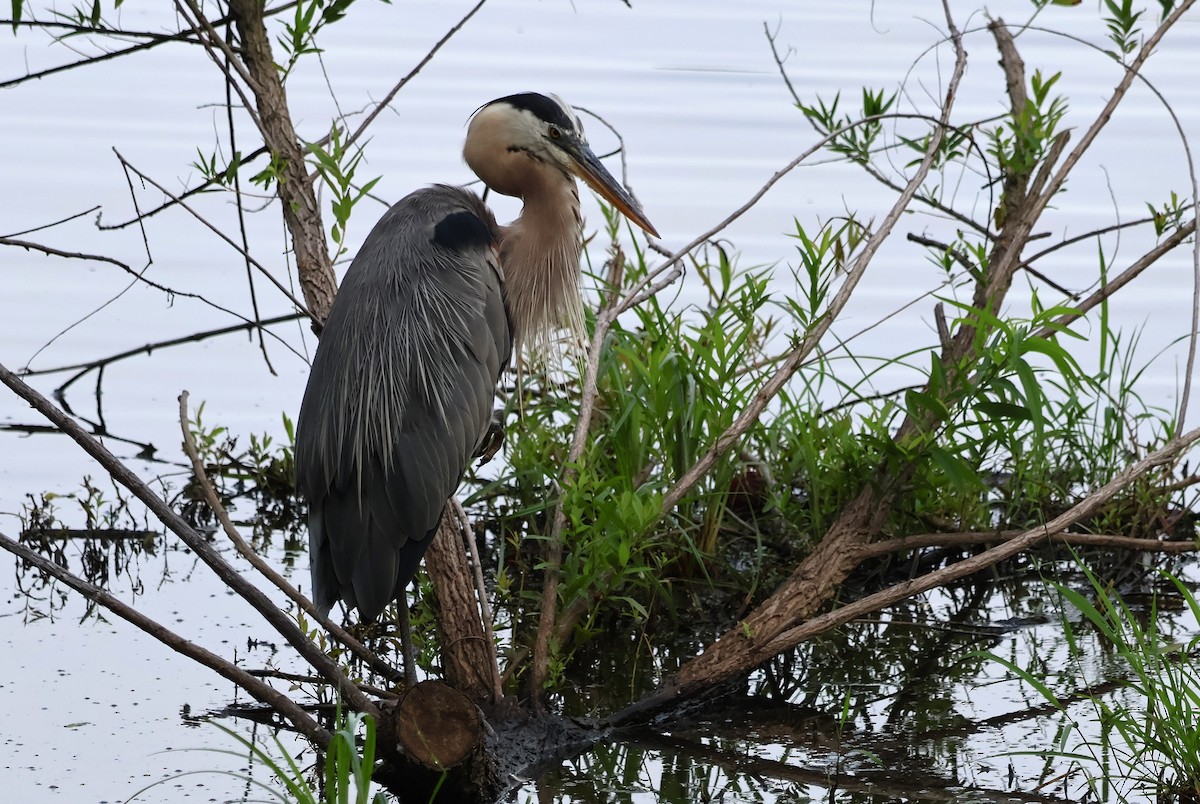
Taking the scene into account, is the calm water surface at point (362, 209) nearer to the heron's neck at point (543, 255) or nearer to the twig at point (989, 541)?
the twig at point (989, 541)

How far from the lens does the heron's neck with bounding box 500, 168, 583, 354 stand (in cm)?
387

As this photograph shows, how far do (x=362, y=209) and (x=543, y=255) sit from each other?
299cm

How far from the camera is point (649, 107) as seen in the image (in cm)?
812

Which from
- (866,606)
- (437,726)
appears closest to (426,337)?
(437,726)

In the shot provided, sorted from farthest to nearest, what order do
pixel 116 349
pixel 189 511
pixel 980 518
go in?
pixel 116 349 < pixel 189 511 < pixel 980 518

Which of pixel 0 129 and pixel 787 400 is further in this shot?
pixel 0 129

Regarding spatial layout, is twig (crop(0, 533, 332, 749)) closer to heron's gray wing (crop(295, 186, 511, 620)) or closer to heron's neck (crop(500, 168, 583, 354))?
heron's gray wing (crop(295, 186, 511, 620))

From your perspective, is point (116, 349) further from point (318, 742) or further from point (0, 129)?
point (318, 742)

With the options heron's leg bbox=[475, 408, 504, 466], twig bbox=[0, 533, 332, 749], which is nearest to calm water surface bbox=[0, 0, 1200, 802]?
twig bbox=[0, 533, 332, 749]

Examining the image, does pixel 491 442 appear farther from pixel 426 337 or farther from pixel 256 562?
pixel 256 562

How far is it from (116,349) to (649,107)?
3.34 m

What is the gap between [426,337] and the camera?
3.57m

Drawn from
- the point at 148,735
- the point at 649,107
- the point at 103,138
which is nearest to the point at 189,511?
the point at 148,735

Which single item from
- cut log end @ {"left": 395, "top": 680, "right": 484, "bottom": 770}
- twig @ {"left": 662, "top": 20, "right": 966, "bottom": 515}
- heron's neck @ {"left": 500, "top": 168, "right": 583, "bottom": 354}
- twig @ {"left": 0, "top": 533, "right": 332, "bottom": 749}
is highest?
heron's neck @ {"left": 500, "top": 168, "right": 583, "bottom": 354}
